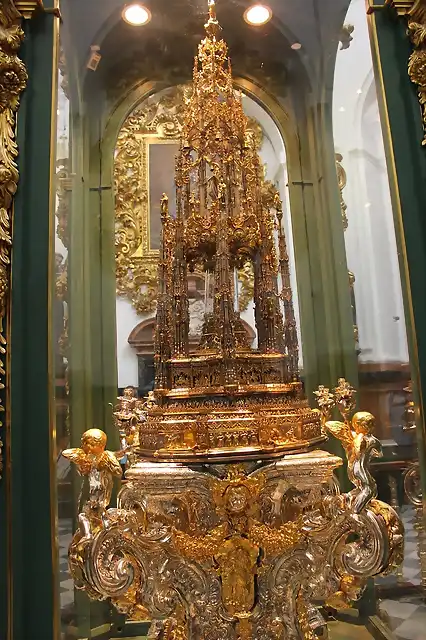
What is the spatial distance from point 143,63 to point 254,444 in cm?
294

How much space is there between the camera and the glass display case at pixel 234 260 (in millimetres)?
2477

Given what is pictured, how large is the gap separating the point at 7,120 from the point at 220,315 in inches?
54.2

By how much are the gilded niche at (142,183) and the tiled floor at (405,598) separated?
1731 millimetres

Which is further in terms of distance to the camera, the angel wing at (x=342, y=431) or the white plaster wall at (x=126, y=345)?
the white plaster wall at (x=126, y=345)

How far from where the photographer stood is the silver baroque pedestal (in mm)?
2354

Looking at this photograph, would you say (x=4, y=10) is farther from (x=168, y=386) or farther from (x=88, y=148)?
(x=168, y=386)

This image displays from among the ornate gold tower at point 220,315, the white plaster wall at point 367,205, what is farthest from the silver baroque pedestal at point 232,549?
the white plaster wall at point 367,205

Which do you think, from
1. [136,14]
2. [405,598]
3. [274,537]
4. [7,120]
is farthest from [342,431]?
[136,14]

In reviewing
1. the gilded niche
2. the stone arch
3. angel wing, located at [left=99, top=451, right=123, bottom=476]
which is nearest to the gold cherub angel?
angel wing, located at [left=99, top=451, right=123, bottom=476]

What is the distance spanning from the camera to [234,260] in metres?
3.11

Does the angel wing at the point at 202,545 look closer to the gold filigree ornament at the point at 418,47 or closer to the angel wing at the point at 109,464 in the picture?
the angel wing at the point at 109,464

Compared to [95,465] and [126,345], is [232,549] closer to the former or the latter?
[95,465]

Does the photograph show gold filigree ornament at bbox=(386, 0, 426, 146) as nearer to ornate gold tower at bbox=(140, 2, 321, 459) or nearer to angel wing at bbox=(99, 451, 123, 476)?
ornate gold tower at bbox=(140, 2, 321, 459)

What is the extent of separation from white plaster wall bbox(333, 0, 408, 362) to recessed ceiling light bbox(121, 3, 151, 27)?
4.52 ft
